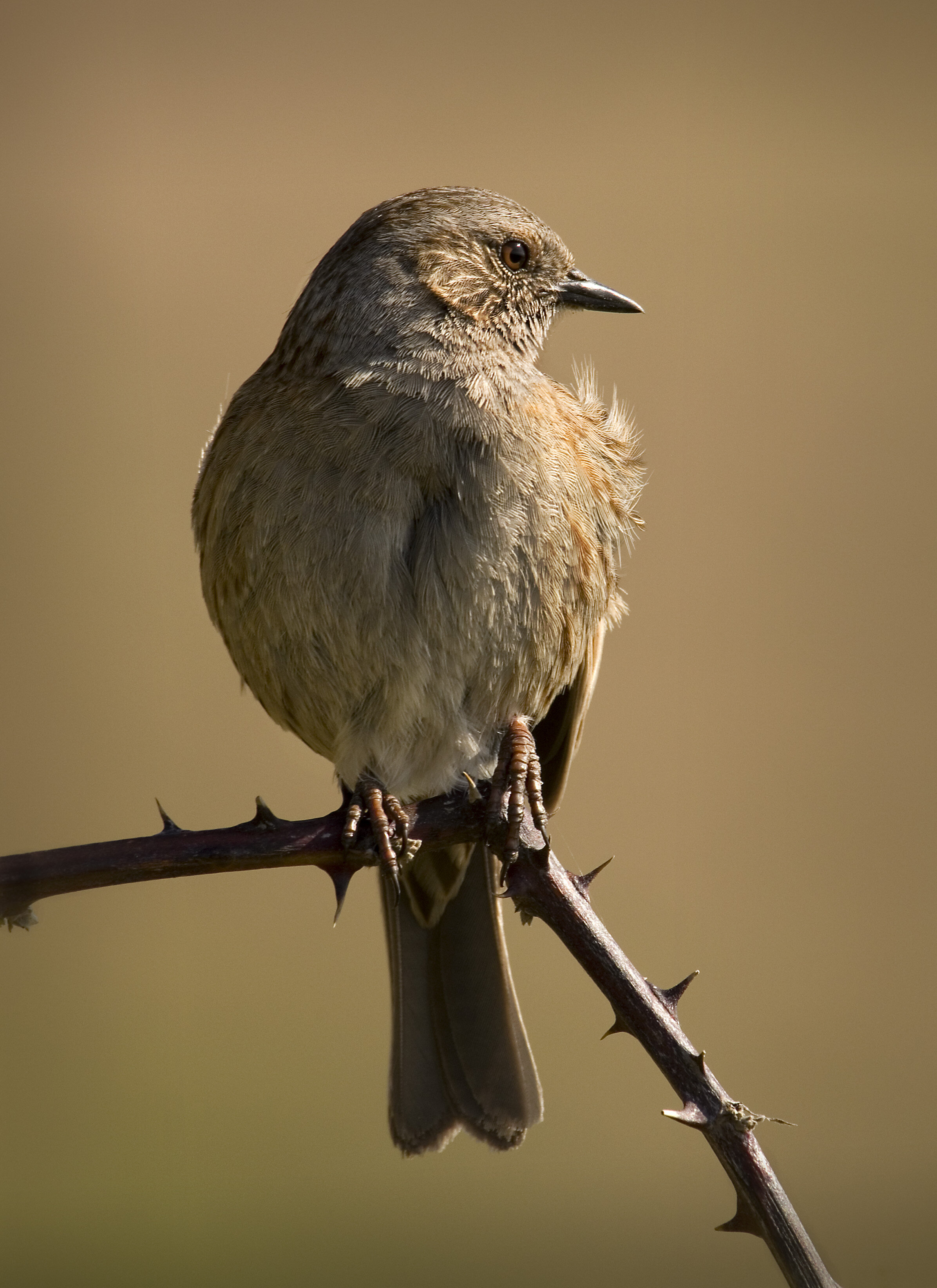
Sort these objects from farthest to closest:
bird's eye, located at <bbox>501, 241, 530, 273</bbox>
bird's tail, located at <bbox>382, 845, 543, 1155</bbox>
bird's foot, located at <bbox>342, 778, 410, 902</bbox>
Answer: bird's eye, located at <bbox>501, 241, 530, 273</bbox> < bird's tail, located at <bbox>382, 845, 543, 1155</bbox> < bird's foot, located at <bbox>342, 778, 410, 902</bbox>

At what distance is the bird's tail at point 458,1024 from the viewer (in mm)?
2742

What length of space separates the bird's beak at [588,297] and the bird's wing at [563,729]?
2.69ft

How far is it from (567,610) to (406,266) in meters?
0.87

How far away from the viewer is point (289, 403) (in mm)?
2680

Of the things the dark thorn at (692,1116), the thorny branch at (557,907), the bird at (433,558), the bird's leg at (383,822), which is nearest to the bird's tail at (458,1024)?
the bird at (433,558)

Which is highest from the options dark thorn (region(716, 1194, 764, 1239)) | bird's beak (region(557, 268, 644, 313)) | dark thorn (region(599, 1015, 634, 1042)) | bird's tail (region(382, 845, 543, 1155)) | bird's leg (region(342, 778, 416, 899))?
bird's beak (region(557, 268, 644, 313))

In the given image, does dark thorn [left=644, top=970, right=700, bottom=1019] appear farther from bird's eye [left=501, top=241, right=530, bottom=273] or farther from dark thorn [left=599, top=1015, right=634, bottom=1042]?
bird's eye [left=501, top=241, right=530, bottom=273]

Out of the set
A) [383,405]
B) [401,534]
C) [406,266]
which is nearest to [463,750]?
[401,534]

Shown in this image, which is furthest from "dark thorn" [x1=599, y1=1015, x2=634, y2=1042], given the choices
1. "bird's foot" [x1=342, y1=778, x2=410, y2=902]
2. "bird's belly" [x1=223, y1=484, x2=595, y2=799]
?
"bird's belly" [x1=223, y1=484, x2=595, y2=799]

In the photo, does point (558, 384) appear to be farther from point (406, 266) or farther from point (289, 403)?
point (289, 403)

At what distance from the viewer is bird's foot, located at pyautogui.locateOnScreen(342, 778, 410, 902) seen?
2.37m

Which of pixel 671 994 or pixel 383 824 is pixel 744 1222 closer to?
pixel 671 994

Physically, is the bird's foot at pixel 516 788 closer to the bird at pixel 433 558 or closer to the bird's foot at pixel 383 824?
the bird at pixel 433 558

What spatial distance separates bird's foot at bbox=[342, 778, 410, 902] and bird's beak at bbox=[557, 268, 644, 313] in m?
1.33
